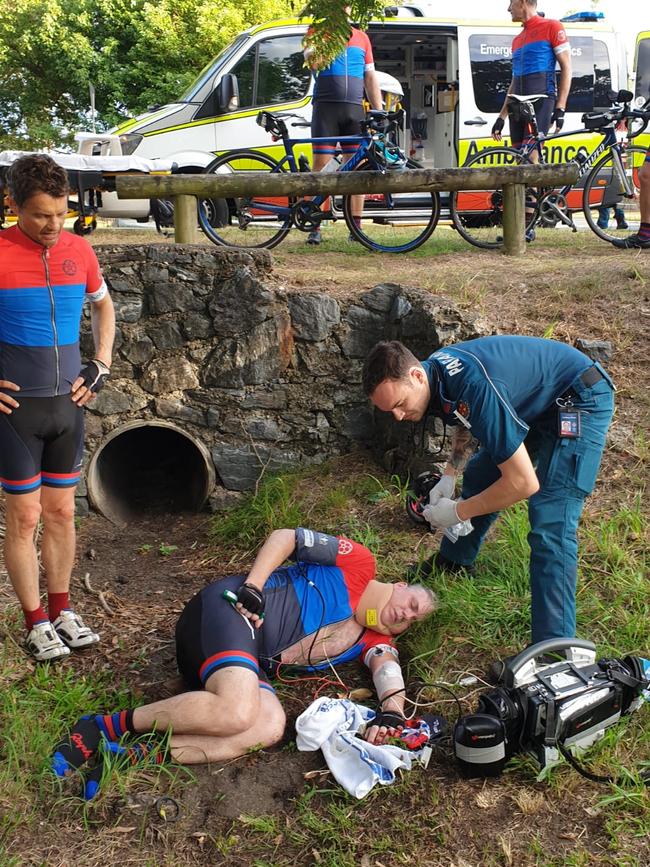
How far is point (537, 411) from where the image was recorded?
11.5ft

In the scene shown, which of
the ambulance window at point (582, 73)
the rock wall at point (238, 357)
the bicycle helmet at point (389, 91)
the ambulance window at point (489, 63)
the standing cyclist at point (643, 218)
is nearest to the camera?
the rock wall at point (238, 357)

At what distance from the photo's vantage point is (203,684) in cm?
345

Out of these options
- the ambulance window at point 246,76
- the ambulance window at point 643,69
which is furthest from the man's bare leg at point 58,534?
the ambulance window at point 643,69

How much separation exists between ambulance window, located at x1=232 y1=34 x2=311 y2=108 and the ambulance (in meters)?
0.01

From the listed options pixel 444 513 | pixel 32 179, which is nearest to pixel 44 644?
pixel 444 513

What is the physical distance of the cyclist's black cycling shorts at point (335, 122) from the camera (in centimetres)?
746

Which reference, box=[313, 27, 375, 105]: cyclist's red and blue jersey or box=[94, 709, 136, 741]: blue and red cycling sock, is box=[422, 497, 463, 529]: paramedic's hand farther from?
box=[313, 27, 375, 105]: cyclist's red and blue jersey

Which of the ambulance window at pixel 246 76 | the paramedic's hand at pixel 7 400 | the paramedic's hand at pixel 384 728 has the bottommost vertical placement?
the paramedic's hand at pixel 384 728

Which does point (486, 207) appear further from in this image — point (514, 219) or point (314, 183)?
point (314, 183)

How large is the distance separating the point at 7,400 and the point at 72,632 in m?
1.25

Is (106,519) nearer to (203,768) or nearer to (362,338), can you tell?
(362,338)

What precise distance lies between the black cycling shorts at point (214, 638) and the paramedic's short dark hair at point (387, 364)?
3.64ft

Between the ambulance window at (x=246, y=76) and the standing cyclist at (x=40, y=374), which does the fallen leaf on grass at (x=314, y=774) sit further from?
the ambulance window at (x=246, y=76)

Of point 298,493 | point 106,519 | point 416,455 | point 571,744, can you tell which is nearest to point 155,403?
point 106,519
